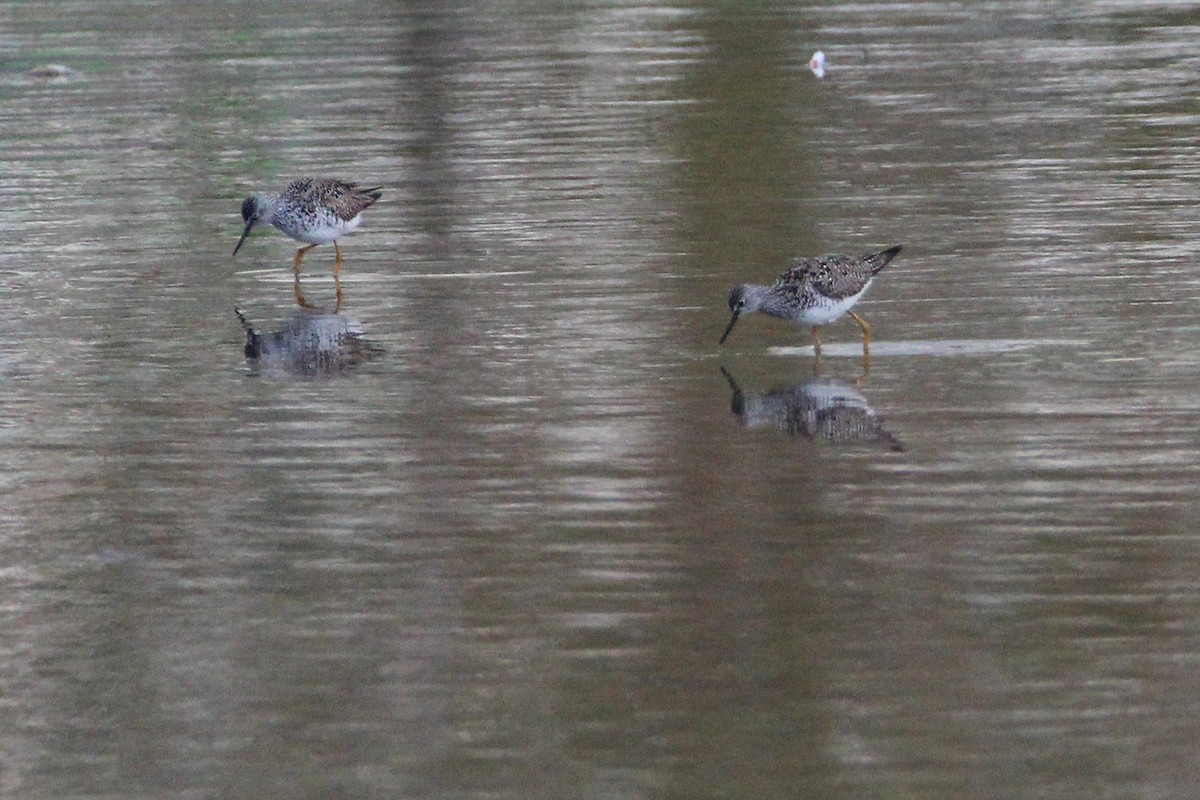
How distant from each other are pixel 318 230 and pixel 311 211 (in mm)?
180

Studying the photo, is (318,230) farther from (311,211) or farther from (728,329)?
(728,329)

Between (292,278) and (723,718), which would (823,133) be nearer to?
(292,278)

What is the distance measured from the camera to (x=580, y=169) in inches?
910

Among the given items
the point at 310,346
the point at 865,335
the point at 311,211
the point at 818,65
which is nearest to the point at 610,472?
the point at 865,335

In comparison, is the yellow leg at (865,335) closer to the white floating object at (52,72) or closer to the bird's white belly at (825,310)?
the bird's white belly at (825,310)

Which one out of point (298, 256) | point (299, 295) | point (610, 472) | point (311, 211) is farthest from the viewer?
point (298, 256)

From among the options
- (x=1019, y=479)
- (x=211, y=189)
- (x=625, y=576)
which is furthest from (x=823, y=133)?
(x=625, y=576)

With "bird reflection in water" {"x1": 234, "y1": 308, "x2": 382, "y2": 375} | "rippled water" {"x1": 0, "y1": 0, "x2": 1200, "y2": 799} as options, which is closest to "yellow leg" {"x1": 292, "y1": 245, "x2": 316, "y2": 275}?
"rippled water" {"x1": 0, "y1": 0, "x2": 1200, "y2": 799}

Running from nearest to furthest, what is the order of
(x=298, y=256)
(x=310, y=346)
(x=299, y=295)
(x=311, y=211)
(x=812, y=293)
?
(x=812, y=293)
(x=310, y=346)
(x=299, y=295)
(x=311, y=211)
(x=298, y=256)

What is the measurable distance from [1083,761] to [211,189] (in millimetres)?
16431

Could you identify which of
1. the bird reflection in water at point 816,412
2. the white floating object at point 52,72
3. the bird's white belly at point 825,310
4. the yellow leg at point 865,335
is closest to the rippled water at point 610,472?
the bird reflection in water at point 816,412

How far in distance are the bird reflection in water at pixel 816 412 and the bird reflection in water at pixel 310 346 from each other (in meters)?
2.87

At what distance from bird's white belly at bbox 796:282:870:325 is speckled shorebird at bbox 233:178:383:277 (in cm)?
501

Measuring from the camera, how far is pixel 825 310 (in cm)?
1451
